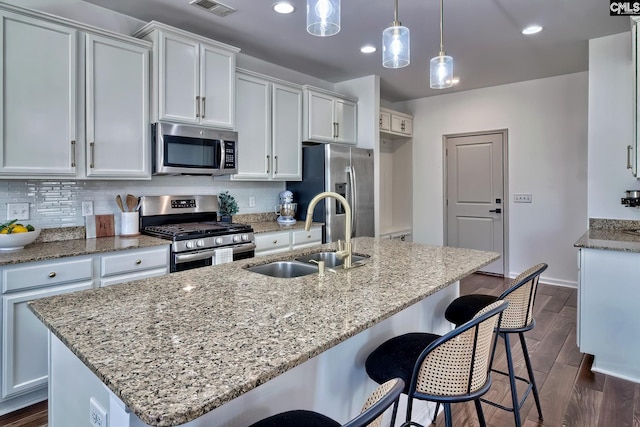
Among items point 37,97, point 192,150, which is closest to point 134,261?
point 192,150

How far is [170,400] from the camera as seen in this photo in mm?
685

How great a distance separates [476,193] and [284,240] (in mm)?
3164

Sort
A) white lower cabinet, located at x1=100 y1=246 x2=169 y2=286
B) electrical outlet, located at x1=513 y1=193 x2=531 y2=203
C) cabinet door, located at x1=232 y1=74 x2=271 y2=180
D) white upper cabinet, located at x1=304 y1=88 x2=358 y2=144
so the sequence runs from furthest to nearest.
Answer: electrical outlet, located at x1=513 y1=193 x2=531 y2=203
white upper cabinet, located at x1=304 y1=88 x2=358 y2=144
cabinet door, located at x1=232 y1=74 x2=271 y2=180
white lower cabinet, located at x1=100 y1=246 x2=169 y2=286


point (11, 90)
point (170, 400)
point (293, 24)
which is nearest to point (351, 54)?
point (293, 24)

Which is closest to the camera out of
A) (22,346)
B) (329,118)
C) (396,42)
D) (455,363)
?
(455,363)

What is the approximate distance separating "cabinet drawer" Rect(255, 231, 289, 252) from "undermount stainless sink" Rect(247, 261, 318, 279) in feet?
4.77

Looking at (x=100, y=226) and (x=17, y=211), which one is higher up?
(x=17, y=211)

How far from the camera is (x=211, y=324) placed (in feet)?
3.48

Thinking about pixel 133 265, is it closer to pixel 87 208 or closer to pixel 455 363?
pixel 87 208

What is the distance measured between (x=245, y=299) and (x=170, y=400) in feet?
2.01

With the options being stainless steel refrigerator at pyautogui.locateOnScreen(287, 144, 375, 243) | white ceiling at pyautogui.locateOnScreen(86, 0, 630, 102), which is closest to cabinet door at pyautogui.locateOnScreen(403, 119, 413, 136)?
white ceiling at pyautogui.locateOnScreen(86, 0, 630, 102)

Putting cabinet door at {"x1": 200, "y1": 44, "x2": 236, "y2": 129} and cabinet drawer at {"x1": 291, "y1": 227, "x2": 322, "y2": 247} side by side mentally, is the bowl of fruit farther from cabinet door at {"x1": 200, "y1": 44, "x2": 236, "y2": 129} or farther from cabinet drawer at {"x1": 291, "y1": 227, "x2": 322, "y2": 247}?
cabinet drawer at {"x1": 291, "y1": 227, "x2": 322, "y2": 247}

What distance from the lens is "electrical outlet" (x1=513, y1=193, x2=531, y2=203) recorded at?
493 cm

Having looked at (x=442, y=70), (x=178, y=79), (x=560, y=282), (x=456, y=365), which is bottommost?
(x=560, y=282)
